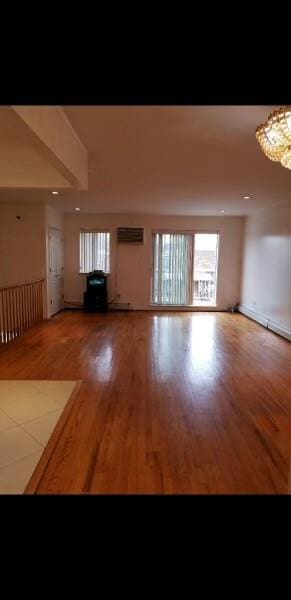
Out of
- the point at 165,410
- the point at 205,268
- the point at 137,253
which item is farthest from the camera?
the point at 205,268

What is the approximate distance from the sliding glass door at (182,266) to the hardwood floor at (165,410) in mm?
2558

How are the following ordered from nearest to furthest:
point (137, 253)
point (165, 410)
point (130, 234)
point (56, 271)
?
point (165, 410), point (56, 271), point (130, 234), point (137, 253)

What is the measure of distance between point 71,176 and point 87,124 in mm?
462

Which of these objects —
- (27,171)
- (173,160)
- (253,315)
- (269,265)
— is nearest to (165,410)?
(173,160)

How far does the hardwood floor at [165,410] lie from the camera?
1748mm

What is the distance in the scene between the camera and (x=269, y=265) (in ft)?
19.2

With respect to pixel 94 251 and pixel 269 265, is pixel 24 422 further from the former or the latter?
Answer: pixel 94 251

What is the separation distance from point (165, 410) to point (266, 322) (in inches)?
159

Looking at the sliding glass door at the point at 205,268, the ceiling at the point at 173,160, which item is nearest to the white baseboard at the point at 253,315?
the sliding glass door at the point at 205,268

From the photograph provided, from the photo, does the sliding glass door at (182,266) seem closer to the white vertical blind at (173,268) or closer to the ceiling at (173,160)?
the white vertical blind at (173,268)

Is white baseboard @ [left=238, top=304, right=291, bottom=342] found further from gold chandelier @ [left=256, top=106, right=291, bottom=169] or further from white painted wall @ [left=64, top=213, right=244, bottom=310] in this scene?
gold chandelier @ [left=256, top=106, right=291, bottom=169]

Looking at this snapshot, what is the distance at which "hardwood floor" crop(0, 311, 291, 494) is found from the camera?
1748 mm
